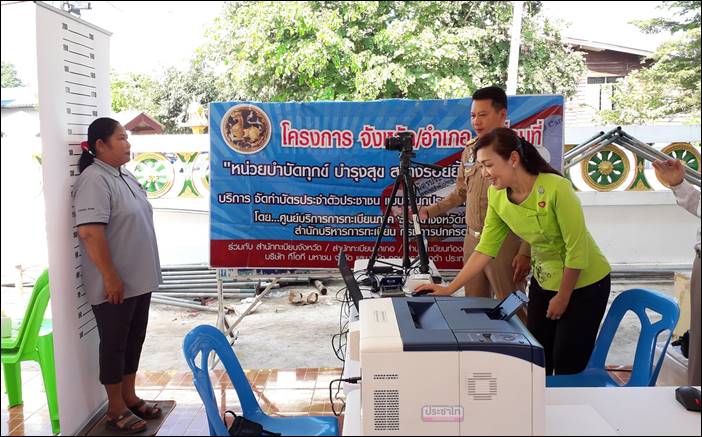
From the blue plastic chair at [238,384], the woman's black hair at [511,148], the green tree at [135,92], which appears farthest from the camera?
the green tree at [135,92]

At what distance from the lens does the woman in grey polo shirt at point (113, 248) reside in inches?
97.0

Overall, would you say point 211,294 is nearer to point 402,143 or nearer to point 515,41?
point 402,143

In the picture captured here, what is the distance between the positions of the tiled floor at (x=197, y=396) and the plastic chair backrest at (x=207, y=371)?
856mm

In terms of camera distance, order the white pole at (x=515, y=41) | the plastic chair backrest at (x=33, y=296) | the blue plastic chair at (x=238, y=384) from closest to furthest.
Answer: the blue plastic chair at (x=238, y=384)
the plastic chair backrest at (x=33, y=296)
the white pole at (x=515, y=41)

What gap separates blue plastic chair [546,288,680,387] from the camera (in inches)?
79.0

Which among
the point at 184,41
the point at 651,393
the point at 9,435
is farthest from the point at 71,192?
the point at 184,41

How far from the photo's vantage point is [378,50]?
6.87 meters

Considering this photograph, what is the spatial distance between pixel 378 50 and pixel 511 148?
5216 mm

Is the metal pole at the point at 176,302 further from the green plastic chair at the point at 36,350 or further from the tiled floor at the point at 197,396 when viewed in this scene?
the green plastic chair at the point at 36,350

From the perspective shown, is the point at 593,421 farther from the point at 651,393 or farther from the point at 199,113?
the point at 199,113

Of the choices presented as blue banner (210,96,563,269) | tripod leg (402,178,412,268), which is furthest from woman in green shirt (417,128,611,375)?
blue banner (210,96,563,269)

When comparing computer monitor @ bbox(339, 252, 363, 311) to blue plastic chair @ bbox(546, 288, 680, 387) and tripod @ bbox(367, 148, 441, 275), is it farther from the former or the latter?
blue plastic chair @ bbox(546, 288, 680, 387)

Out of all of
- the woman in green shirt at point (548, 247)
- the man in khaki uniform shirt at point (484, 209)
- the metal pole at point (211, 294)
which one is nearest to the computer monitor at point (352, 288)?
the woman in green shirt at point (548, 247)

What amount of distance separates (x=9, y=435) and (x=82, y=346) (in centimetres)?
57
